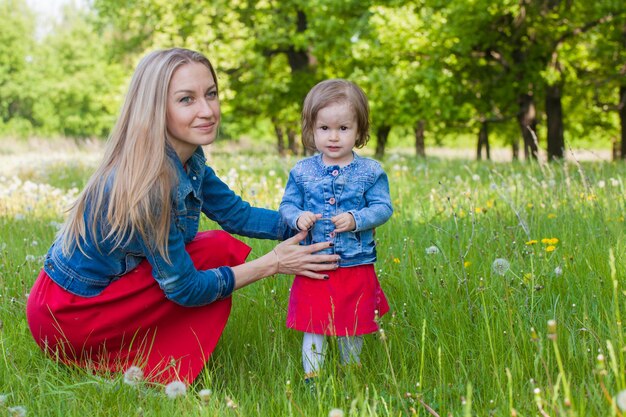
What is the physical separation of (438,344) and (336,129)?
3.20ft

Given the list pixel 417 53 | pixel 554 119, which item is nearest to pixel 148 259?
pixel 417 53

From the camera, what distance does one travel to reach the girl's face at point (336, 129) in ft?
8.94

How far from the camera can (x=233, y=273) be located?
2857 mm

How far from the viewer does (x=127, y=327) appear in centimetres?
288

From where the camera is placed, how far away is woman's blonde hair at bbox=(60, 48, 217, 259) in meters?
2.62

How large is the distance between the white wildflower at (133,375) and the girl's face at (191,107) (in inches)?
37.4

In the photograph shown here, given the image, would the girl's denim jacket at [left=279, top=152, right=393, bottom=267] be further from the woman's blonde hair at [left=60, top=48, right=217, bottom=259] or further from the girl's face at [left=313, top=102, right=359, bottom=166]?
the woman's blonde hair at [left=60, top=48, right=217, bottom=259]

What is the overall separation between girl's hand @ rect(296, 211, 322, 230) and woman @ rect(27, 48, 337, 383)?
3.8 inches

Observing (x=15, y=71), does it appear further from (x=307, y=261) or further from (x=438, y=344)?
(x=438, y=344)

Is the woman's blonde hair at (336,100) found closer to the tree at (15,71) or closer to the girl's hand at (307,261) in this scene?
the girl's hand at (307,261)

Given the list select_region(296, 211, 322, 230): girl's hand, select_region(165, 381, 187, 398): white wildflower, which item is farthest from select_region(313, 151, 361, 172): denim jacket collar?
select_region(165, 381, 187, 398): white wildflower

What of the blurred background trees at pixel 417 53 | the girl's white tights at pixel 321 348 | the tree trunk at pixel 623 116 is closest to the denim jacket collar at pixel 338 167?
the girl's white tights at pixel 321 348

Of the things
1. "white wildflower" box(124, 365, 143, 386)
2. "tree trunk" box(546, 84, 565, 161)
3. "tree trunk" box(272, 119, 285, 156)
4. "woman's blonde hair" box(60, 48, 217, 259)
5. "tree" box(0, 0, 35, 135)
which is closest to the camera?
"white wildflower" box(124, 365, 143, 386)

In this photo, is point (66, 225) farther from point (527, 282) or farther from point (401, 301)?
point (527, 282)
